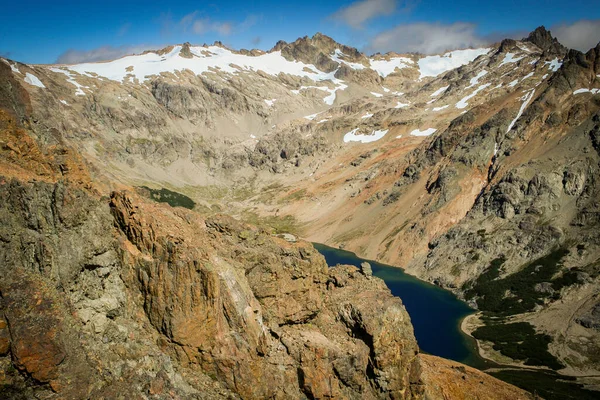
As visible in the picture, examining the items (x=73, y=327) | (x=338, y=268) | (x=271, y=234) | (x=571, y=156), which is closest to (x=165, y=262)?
(x=73, y=327)

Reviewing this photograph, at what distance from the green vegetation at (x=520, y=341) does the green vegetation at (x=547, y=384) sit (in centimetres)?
431

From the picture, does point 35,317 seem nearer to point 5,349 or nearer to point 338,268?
point 5,349

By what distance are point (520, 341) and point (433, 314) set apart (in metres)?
21.4

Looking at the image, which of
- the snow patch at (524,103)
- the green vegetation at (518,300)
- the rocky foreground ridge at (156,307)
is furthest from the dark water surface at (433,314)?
the snow patch at (524,103)

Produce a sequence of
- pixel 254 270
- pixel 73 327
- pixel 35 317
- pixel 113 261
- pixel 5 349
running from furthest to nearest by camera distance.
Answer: pixel 254 270, pixel 113 261, pixel 73 327, pixel 35 317, pixel 5 349

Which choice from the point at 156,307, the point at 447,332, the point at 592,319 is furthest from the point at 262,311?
the point at 592,319

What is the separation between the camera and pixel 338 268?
3634 centimetres

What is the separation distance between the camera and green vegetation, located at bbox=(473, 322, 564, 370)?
75.1 metres

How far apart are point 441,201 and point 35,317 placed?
14653 cm

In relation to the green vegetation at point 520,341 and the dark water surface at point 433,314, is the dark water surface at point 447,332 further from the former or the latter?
the green vegetation at point 520,341

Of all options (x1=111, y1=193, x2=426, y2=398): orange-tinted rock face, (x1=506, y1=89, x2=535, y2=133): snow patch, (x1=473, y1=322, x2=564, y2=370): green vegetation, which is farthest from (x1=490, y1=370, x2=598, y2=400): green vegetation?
(x1=506, y1=89, x2=535, y2=133): snow patch

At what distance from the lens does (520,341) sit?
82125 millimetres

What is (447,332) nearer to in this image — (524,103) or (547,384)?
(547,384)

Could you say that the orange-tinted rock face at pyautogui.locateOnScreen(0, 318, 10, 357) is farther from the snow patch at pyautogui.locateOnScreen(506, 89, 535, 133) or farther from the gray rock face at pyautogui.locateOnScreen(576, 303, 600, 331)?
the snow patch at pyautogui.locateOnScreen(506, 89, 535, 133)
